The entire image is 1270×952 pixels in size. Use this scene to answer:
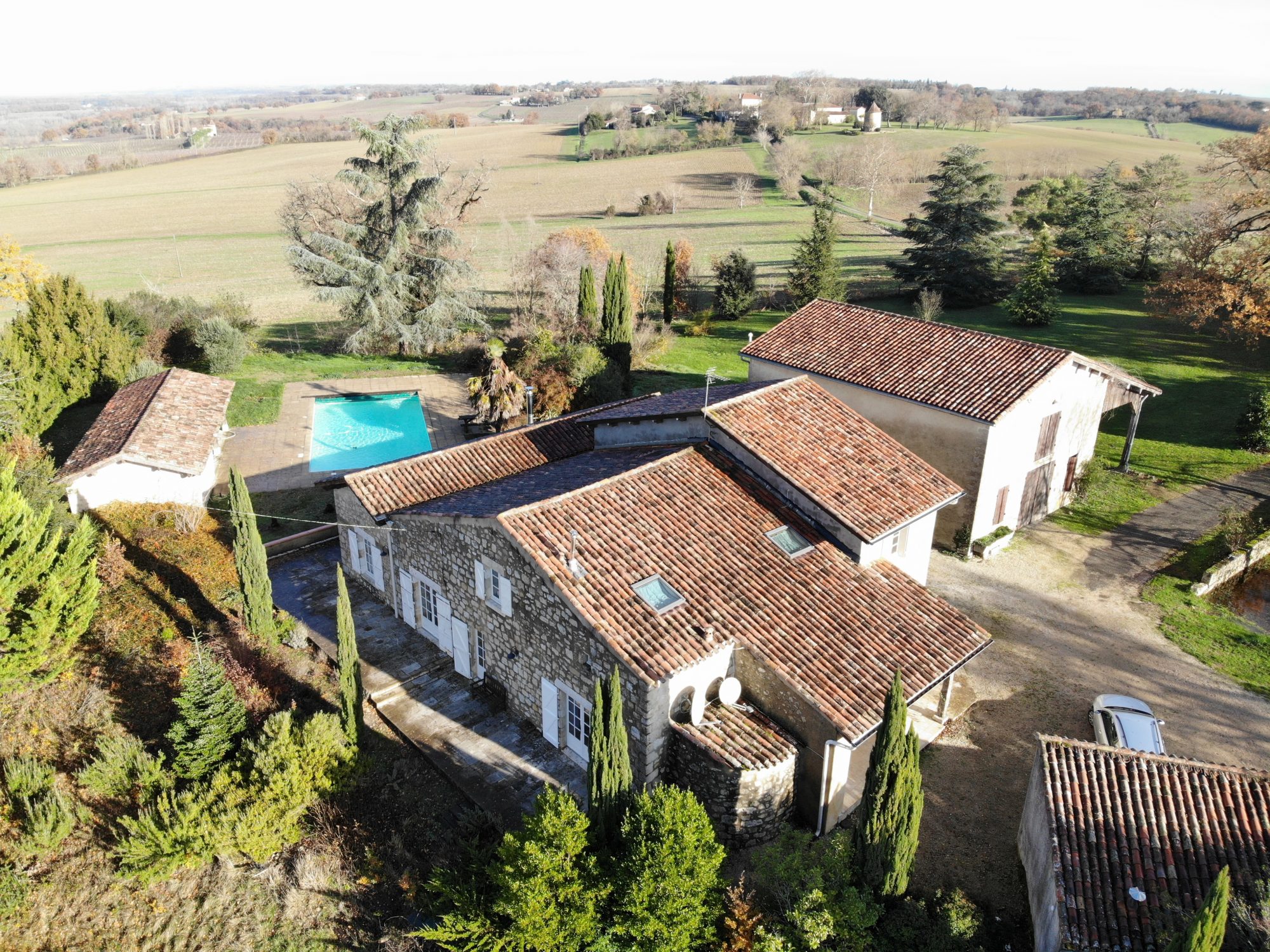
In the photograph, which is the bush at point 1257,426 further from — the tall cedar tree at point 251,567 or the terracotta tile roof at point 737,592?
the tall cedar tree at point 251,567

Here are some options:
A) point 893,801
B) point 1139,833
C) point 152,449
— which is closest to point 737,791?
point 893,801

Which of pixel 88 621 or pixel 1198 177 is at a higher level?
pixel 1198 177

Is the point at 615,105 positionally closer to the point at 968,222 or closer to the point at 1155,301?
the point at 968,222

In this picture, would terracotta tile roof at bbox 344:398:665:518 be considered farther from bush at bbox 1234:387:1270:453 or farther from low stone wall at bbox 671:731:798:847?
bush at bbox 1234:387:1270:453

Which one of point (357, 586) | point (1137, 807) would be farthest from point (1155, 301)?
point (357, 586)

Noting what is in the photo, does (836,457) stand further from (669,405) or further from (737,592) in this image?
(737,592)

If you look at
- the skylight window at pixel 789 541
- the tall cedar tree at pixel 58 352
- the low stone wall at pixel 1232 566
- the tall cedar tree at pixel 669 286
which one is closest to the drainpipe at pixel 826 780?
the skylight window at pixel 789 541
